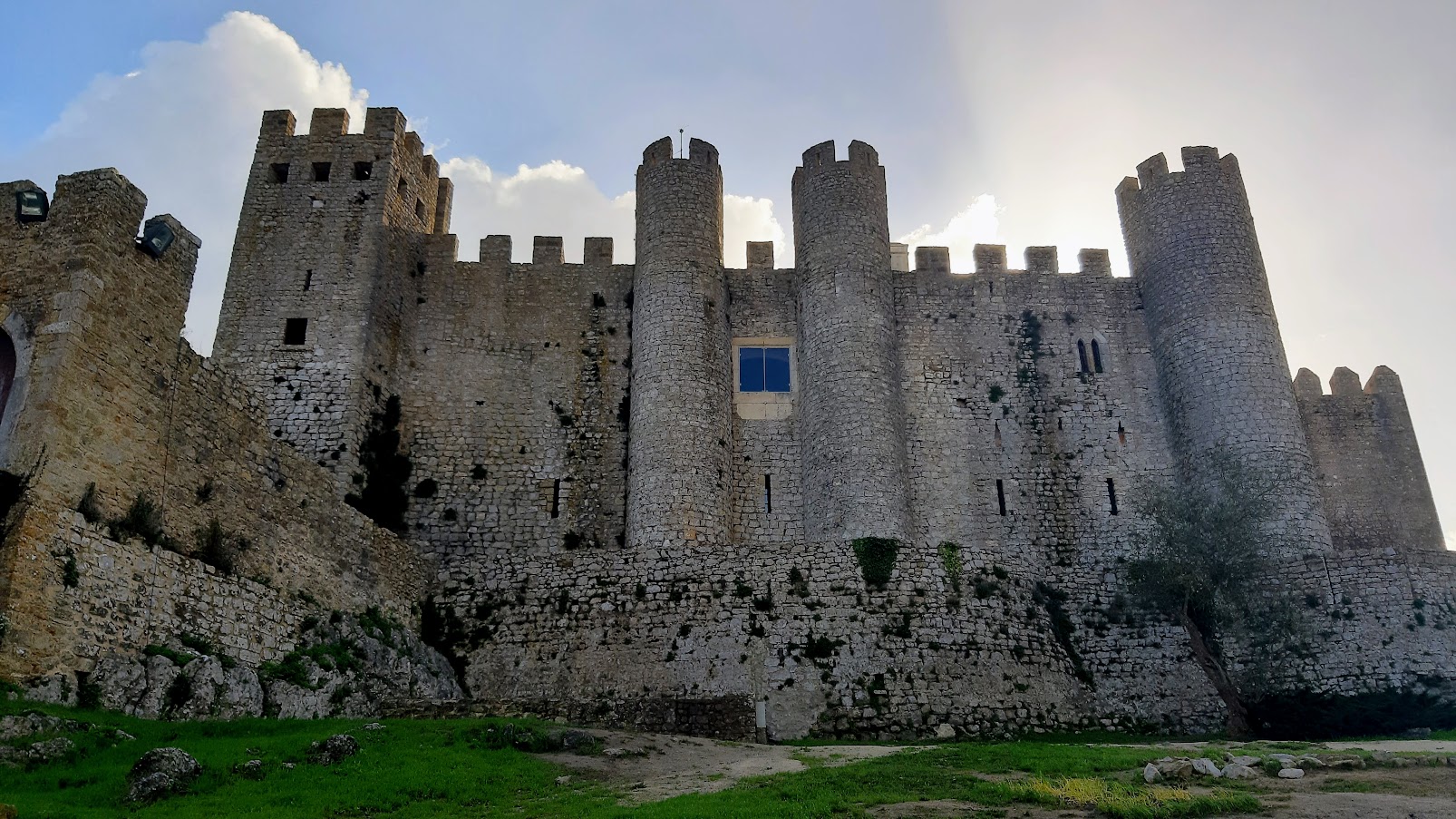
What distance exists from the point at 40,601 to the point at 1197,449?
79.4 feet

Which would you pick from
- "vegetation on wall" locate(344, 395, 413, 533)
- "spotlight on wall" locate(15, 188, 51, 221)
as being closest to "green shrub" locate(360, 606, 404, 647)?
"vegetation on wall" locate(344, 395, 413, 533)

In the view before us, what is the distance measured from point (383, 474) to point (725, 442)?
8447 millimetres

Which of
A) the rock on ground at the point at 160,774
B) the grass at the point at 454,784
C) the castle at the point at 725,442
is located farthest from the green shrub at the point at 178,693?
the rock on ground at the point at 160,774

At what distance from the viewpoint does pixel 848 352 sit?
26281 millimetres

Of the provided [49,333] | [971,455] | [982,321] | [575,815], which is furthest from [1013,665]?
[49,333]

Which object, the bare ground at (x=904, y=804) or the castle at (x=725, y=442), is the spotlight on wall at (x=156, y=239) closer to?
the castle at (x=725, y=442)

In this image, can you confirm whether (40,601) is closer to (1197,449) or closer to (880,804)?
(880,804)

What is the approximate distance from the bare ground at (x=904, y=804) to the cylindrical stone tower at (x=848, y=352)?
845cm

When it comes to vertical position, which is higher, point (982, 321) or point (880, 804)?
point (982, 321)

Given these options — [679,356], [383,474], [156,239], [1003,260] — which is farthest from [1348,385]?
[156,239]

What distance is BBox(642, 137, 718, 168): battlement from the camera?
28.5 m

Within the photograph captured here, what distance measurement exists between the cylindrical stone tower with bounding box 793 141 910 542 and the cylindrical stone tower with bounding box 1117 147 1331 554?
23.8ft

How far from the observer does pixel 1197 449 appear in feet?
85.1

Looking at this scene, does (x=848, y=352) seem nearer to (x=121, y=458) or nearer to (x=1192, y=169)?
(x=1192, y=169)
